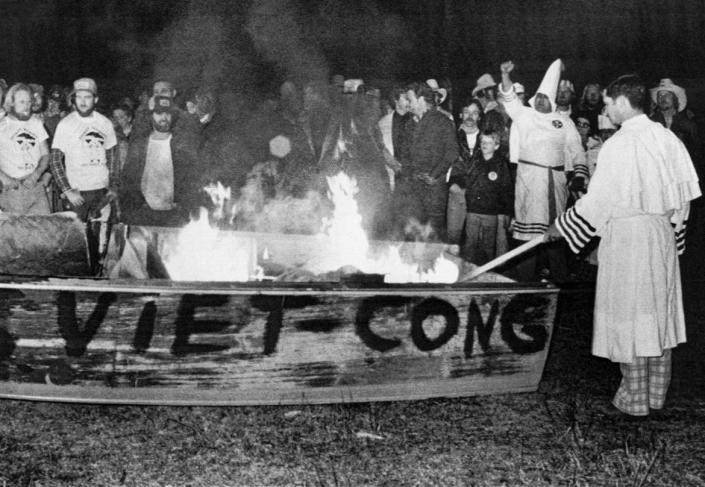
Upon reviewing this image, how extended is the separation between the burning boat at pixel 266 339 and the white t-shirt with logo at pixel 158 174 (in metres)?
4.23

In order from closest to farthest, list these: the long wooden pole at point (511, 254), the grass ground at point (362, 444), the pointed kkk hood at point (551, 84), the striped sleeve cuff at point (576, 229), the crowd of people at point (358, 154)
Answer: the grass ground at point (362, 444) → the striped sleeve cuff at point (576, 229) → the long wooden pole at point (511, 254) → the crowd of people at point (358, 154) → the pointed kkk hood at point (551, 84)

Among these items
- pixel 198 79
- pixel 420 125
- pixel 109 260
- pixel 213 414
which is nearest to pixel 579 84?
pixel 420 125

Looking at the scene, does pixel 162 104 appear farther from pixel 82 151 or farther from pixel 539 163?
pixel 539 163

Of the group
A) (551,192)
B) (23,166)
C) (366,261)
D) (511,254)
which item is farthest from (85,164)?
(511,254)

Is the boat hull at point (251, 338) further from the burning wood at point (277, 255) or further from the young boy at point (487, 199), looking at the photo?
the young boy at point (487, 199)

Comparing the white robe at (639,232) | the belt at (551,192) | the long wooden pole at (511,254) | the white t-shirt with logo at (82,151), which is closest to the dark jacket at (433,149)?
the belt at (551,192)

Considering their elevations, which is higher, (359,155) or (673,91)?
(673,91)

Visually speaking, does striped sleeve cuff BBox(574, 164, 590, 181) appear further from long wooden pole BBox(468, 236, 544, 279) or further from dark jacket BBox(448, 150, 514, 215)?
long wooden pole BBox(468, 236, 544, 279)

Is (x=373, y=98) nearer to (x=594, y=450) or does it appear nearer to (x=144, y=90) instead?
(x=144, y=90)

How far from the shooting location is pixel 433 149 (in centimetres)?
859

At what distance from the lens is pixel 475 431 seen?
4574 millimetres

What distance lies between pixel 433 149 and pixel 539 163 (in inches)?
46.1

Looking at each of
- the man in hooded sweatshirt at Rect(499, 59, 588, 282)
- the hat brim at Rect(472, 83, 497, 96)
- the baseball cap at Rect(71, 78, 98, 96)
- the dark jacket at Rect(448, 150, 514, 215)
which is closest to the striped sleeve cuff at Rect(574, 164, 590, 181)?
the man in hooded sweatshirt at Rect(499, 59, 588, 282)

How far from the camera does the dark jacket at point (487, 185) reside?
8.49 metres
